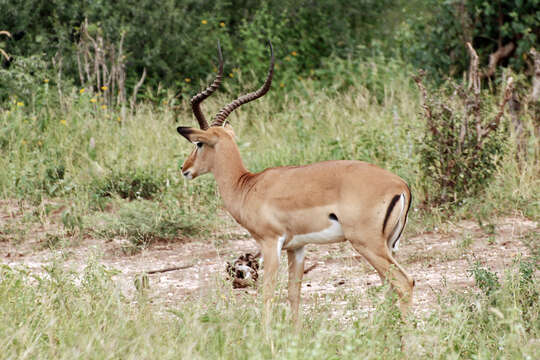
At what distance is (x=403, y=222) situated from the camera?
15.3 feet

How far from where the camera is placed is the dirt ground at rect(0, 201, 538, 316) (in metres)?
5.55

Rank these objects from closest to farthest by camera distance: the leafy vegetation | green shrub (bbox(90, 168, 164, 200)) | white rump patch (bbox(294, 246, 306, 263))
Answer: the leafy vegetation < white rump patch (bbox(294, 246, 306, 263)) < green shrub (bbox(90, 168, 164, 200))

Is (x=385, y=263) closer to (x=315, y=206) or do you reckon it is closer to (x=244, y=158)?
(x=315, y=206)

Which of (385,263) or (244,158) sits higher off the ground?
(385,263)

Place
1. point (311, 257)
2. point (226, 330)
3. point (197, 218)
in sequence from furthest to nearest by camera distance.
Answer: point (197, 218) → point (311, 257) → point (226, 330)

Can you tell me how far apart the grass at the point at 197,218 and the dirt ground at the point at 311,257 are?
0.10 metres

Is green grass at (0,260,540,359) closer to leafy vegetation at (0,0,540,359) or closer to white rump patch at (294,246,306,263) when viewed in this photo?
leafy vegetation at (0,0,540,359)

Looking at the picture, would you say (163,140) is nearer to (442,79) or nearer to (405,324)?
(442,79)

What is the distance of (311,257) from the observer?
6.48 metres

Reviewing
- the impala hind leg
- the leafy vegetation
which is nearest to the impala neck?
the leafy vegetation

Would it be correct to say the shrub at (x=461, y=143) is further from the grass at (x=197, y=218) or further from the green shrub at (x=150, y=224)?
the green shrub at (x=150, y=224)

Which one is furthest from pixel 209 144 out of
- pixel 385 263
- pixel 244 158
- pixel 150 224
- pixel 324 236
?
pixel 244 158

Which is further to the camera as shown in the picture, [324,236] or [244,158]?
[244,158]

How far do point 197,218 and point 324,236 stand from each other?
2.64 m
